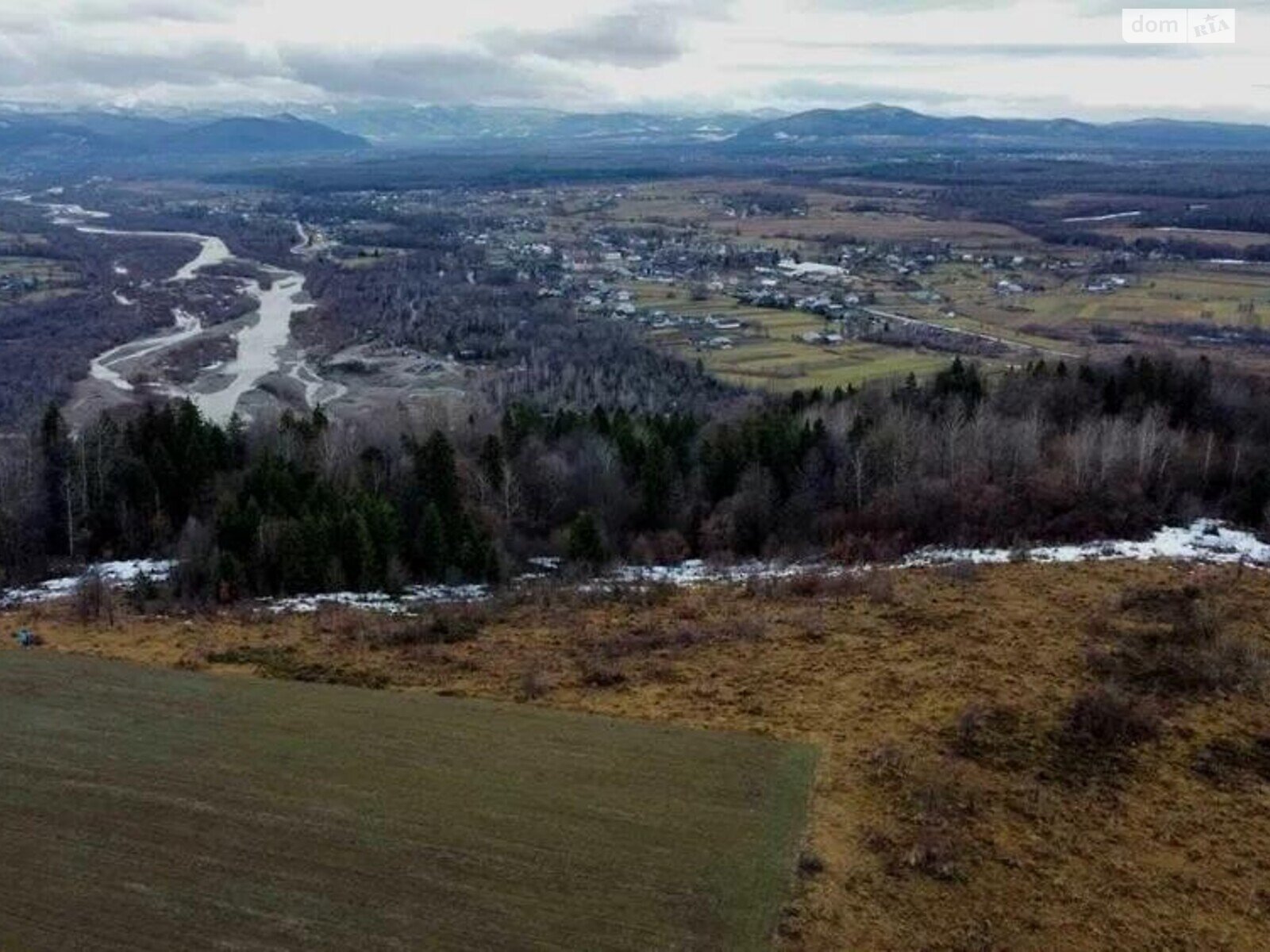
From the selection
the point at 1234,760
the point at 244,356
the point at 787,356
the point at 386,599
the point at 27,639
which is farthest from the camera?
the point at 244,356

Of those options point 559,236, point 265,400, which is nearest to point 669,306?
point 265,400

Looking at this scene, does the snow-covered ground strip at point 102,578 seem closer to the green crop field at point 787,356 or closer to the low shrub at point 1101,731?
the low shrub at point 1101,731

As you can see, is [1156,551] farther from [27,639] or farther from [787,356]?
[787,356]

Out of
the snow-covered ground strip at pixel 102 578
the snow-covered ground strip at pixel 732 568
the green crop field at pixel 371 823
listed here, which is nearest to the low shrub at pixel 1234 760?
the green crop field at pixel 371 823

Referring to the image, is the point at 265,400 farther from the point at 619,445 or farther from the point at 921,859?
the point at 921,859

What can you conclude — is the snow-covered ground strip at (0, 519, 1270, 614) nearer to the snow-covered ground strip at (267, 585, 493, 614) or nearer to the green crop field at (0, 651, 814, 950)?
the snow-covered ground strip at (267, 585, 493, 614)

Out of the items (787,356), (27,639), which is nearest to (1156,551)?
(27,639)
